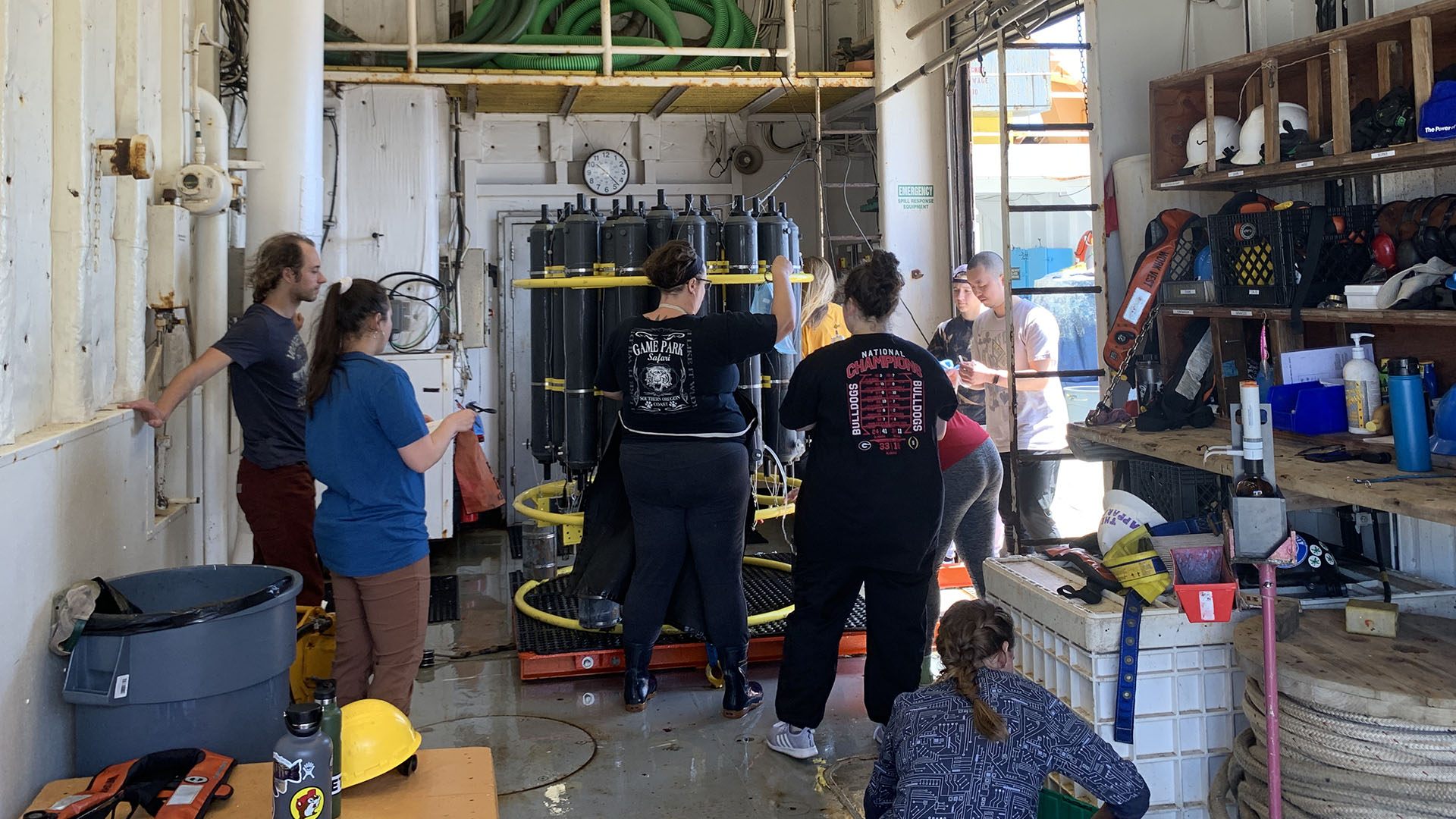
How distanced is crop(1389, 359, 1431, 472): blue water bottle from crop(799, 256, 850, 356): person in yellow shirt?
296 centimetres

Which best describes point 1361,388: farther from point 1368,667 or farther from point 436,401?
point 436,401

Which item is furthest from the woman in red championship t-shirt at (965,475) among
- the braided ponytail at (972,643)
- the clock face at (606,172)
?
the clock face at (606,172)

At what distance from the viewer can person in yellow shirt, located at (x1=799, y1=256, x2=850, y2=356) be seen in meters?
6.12

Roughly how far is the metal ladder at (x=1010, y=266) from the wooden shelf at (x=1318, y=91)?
23.5 inches

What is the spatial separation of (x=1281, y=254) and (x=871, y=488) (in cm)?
175

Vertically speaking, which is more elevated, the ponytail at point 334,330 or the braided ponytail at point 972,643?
the ponytail at point 334,330

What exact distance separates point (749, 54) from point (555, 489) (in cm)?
343

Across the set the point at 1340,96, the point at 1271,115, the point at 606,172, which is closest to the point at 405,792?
the point at 1340,96

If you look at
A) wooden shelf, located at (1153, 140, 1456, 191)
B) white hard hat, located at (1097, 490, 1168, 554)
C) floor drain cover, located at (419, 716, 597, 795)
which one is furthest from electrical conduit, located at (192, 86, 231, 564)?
wooden shelf, located at (1153, 140, 1456, 191)

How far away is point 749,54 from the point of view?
7797 millimetres

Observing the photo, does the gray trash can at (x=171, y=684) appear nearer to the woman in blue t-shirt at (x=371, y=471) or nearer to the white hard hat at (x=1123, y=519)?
the woman in blue t-shirt at (x=371, y=471)

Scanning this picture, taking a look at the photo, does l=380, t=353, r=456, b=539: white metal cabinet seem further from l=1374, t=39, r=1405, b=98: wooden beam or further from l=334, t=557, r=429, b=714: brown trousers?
l=1374, t=39, r=1405, b=98: wooden beam

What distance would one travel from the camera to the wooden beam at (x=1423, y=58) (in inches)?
138

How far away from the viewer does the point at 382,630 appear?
12.1ft
